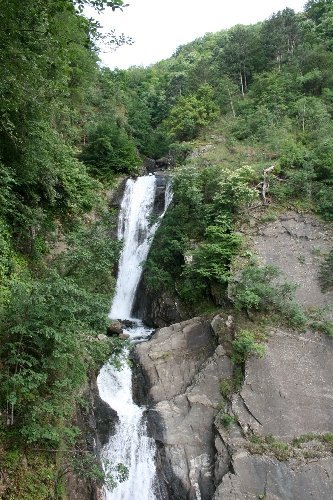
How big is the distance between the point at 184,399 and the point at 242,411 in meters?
1.75

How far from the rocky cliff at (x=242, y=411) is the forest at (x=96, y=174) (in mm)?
1375

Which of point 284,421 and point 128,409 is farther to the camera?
point 128,409

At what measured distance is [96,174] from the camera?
23.4 meters

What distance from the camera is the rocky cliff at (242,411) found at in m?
9.49

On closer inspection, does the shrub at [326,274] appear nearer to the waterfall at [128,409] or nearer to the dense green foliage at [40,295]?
the waterfall at [128,409]

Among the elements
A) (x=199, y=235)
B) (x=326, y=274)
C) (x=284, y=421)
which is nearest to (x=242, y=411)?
(x=284, y=421)

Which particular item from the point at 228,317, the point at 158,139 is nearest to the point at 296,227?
the point at 228,317

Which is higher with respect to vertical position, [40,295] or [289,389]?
[40,295]

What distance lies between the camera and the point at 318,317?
12.9 m

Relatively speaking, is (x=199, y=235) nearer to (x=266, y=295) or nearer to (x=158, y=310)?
(x=158, y=310)

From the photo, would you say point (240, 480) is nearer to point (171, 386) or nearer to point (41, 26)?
point (171, 386)

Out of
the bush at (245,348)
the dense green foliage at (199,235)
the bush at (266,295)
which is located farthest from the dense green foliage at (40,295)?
the bush at (266,295)

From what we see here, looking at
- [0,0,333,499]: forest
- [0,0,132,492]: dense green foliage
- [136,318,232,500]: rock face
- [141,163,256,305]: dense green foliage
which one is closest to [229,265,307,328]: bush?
[0,0,333,499]: forest

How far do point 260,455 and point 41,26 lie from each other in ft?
35.2
